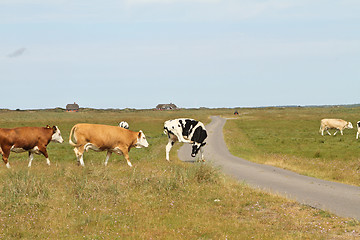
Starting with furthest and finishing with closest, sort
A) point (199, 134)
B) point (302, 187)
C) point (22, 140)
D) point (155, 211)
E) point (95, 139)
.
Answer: point (199, 134) → point (22, 140) → point (95, 139) → point (302, 187) → point (155, 211)

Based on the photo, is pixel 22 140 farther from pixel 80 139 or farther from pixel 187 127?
pixel 187 127

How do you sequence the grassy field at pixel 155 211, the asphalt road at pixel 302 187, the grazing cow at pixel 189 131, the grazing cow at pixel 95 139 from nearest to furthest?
the grassy field at pixel 155 211 → the asphalt road at pixel 302 187 → the grazing cow at pixel 95 139 → the grazing cow at pixel 189 131

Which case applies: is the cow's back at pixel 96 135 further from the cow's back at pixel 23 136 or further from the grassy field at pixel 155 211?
the grassy field at pixel 155 211

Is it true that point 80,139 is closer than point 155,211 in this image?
No

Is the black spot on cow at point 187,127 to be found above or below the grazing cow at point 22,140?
above

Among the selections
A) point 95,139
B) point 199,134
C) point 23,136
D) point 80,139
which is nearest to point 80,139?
point 80,139

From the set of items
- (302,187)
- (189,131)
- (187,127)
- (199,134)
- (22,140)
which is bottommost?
(302,187)

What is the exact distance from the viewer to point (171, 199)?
11.1m

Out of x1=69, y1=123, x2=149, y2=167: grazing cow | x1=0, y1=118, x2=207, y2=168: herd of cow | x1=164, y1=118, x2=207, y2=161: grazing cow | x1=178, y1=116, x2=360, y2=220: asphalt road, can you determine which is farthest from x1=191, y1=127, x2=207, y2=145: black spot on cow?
x1=69, y1=123, x2=149, y2=167: grazing cow

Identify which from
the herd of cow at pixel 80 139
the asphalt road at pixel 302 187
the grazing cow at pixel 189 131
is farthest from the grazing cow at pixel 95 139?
the asphalt road at pixel 302 187

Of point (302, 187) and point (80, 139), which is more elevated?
point (80, 139)

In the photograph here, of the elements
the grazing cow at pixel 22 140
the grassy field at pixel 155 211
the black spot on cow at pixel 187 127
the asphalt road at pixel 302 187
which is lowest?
the asphalt road at pixel 302 187

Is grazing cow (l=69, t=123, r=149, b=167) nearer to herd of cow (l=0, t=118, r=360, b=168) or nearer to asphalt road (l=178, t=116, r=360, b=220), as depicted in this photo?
herd of cow (l=0, t=118, r=360, b=168)

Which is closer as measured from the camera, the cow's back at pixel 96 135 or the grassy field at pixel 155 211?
the grassy field at pixel 155 211
